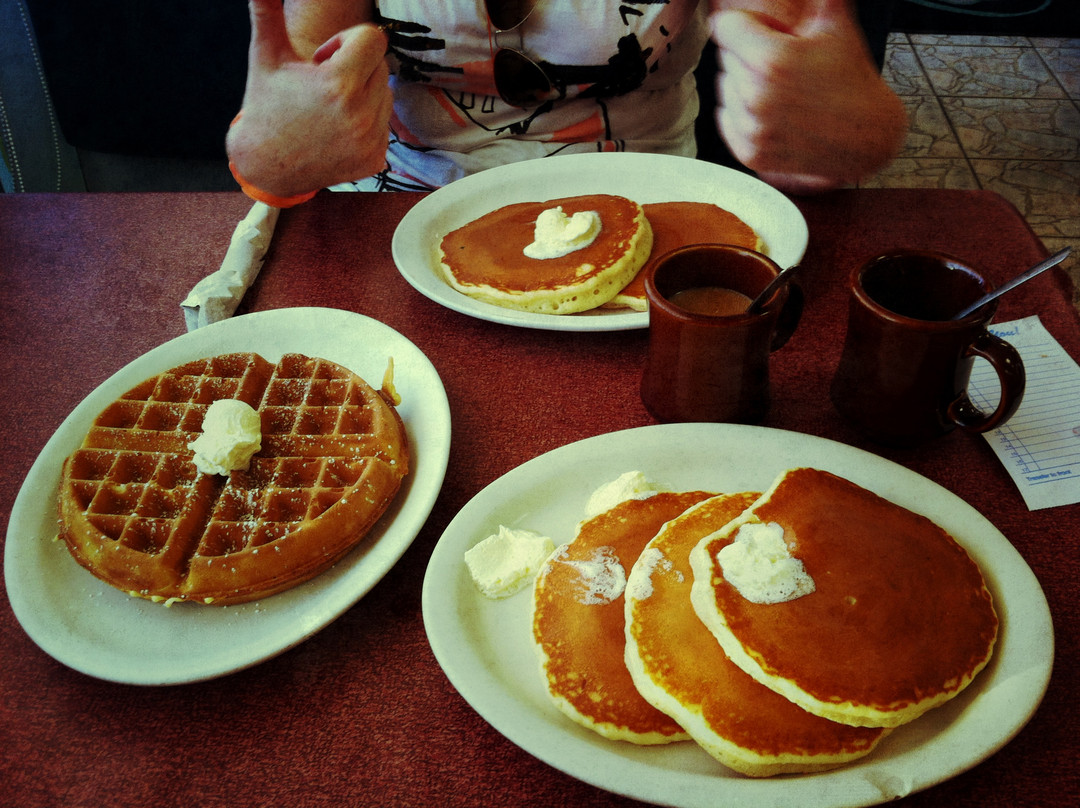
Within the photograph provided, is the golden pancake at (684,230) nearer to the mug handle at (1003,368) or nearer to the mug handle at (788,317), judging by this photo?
the mug handle at (788,317)

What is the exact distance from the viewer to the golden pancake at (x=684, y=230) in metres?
1.32

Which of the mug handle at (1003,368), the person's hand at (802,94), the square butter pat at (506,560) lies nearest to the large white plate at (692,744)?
the square butter pat at (506,560)

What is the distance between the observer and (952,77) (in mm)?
4836

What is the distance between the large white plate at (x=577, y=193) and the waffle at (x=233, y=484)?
0.96 feet

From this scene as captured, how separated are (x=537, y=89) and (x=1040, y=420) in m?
1.23

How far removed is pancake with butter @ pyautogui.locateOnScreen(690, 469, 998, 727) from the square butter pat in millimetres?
201

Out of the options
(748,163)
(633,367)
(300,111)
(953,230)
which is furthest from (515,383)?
(953,230)

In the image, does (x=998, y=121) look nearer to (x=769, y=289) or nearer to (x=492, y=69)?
(x=492, y=69)

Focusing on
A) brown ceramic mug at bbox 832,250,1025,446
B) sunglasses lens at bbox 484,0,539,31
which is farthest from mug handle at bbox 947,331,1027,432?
sunglasses lens at bbox 484,0,539,31

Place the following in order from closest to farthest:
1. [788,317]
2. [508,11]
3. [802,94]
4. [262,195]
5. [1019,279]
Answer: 1. [1019,279]
2. [788,317]
3. [802,94]
4. [262,195]
5. [508,11]

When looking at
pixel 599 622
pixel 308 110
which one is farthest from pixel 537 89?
pixel 599 622

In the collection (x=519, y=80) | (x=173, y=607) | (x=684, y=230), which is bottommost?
(x=173, y=607)

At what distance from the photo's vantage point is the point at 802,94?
1.25m

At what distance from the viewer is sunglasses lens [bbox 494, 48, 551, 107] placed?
1.68 metres
